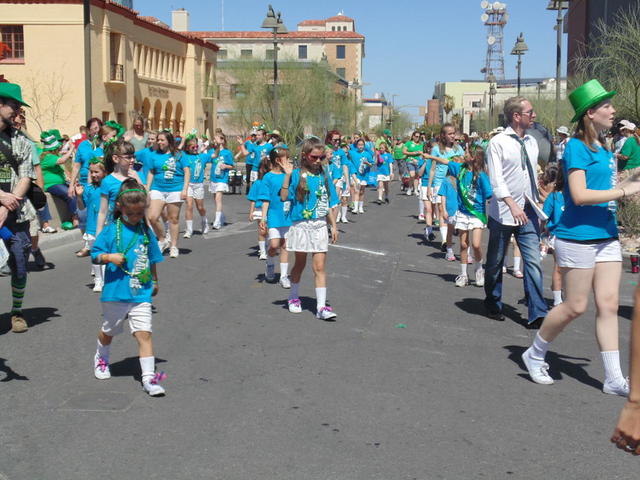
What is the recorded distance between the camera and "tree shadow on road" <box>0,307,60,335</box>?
8.11m

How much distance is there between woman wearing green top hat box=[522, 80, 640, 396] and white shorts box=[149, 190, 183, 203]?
756 centimetres

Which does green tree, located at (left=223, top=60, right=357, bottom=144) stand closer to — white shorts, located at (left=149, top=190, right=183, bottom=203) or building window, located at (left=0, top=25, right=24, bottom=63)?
building window, located at (left=0, top=25, right=24, bottom=63)

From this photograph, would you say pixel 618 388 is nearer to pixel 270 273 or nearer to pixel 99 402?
pixel 99 402

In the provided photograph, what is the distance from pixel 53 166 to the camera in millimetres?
14219

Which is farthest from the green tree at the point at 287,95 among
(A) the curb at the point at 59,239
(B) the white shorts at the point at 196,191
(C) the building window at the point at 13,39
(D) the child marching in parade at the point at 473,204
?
(D) the child marching in parade at the point at 473,204

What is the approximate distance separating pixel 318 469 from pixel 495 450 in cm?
104

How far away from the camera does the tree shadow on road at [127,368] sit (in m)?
6.42

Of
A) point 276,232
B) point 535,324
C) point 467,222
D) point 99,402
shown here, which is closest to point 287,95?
point 467,222

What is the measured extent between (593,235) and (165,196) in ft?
25.8

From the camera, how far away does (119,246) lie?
20.0ft

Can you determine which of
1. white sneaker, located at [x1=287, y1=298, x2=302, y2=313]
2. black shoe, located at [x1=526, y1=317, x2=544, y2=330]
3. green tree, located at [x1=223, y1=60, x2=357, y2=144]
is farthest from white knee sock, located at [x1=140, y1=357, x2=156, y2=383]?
green tree, located at [x1=223, y1=60, x2=357, y2=144]

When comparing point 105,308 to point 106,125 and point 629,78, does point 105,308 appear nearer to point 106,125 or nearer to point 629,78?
point 106,125

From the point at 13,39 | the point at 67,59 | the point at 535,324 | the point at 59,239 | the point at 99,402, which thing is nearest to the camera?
the point at 99,402

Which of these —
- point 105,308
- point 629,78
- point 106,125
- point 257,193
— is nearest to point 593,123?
point 105,308
